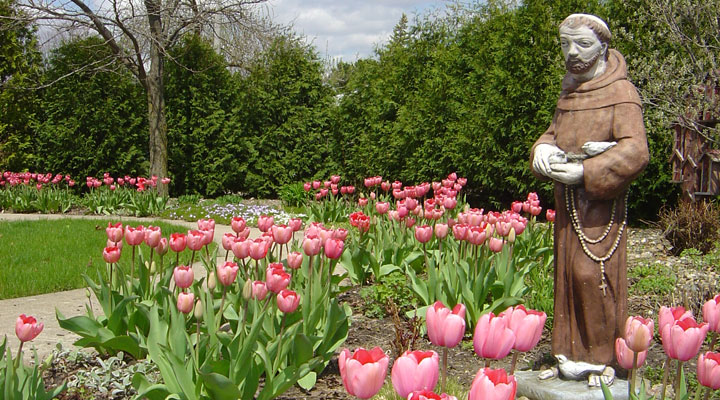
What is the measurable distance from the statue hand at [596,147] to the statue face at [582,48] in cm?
36

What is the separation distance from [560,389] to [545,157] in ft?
3.62

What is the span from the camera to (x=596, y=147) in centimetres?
305

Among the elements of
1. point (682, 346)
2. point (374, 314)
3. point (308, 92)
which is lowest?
point (374, 314)

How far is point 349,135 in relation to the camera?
12945 mm

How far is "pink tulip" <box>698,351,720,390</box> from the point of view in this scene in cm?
183

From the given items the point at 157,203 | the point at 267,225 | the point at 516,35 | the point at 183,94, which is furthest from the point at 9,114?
the point at 267,225

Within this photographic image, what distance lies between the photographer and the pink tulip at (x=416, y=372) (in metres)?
1.48

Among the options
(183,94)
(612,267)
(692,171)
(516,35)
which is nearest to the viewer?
(612,267)

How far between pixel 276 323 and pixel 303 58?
10912 millimetres

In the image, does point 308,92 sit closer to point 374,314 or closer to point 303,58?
point 303,58

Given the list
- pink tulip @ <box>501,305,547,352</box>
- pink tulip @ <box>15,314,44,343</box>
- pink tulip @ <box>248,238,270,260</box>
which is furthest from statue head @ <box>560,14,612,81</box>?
pink tulip @ <box>15,314,44,343</box>

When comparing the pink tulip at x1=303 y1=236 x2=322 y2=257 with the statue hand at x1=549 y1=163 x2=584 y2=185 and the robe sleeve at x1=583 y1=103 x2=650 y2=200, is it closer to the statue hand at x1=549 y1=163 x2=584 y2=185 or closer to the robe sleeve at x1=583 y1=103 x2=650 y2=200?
the statue hand at x1=549 y1=163 x2=584 y2=185

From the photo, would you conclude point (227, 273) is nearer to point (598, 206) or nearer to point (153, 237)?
point (153, 237)

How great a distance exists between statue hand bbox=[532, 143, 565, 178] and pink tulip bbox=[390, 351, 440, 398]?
185 centimetres
